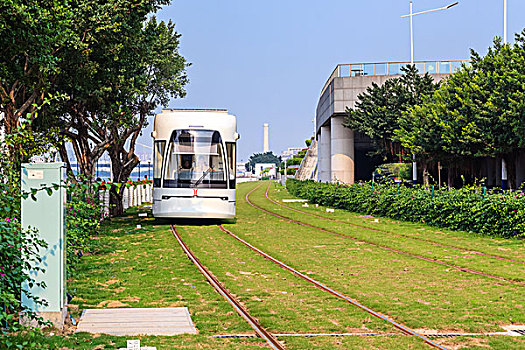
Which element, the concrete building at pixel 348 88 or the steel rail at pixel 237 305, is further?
the concrete building at pixel 348 88

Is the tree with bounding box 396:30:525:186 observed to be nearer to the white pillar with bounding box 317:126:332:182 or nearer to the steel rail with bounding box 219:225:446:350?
the steel rail with bounding box 219:225:446:350

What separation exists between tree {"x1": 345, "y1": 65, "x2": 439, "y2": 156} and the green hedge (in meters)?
10.7

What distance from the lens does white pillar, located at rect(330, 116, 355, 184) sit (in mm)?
48406

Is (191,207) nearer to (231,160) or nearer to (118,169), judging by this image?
(231,160)

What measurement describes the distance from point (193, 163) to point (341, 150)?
29.1 m

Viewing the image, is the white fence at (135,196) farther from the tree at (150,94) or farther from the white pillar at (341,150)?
the white pillar at (341,150)

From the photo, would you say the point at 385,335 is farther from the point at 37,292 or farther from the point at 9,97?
the point at 9,97

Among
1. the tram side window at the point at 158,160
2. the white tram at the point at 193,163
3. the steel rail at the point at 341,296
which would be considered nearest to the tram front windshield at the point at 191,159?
the white tram at the point at 193,163

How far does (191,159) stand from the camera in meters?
20.7

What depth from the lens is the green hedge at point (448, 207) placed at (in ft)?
60.6

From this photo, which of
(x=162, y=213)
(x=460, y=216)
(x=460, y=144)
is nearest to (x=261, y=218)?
(x=162, y=213)

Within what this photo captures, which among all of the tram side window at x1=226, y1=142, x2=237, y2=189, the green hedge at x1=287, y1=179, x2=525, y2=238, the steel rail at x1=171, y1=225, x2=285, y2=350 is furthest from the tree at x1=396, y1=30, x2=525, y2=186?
the steel rail at x1=171, y1=225, x2=285, y2=350

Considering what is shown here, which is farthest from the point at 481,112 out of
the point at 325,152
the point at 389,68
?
the point at 325,152

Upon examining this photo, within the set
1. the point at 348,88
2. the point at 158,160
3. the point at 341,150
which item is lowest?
the point at 158,160
